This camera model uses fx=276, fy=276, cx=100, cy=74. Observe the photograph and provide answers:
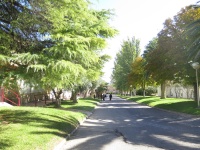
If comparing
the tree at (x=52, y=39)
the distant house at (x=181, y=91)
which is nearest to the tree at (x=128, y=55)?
the distant house at (x=181, y=91)

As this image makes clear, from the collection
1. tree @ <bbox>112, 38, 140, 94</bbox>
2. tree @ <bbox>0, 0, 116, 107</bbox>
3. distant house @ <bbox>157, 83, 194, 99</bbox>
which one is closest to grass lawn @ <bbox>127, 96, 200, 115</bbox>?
tree @ <bbox>0, 0, 116, 107</bbox>

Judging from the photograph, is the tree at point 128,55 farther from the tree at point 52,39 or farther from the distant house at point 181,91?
the tree at point 52,39

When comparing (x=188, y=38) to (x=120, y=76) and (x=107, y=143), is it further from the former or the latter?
(x=120, y=76)

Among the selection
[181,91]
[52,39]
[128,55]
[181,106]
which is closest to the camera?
[52,39]

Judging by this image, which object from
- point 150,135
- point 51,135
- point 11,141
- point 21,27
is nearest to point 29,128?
point 51,135

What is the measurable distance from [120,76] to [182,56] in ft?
154

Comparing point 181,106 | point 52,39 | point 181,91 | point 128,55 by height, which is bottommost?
point 181,106

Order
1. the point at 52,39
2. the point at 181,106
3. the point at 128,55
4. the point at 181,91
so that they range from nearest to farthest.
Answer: the point at 52,39 < the point at 181,106 < the point at 181,91 < the point at 128,55

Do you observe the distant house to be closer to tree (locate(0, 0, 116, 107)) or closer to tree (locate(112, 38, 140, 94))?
tree (locate(112, 38, 140, 94))

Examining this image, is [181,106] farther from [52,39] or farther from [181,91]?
[181,91]

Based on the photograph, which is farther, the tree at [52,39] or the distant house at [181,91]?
the distant house at [181,91]

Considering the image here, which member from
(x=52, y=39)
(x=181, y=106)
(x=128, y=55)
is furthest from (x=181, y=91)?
(x=52, y=39)

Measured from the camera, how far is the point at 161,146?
914 cm

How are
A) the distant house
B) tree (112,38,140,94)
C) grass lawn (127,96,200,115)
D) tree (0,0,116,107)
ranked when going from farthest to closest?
tree (112,38,140,94)
the distant house
grass lawn (127,96,200,115)
tree (0,0,116,107)
